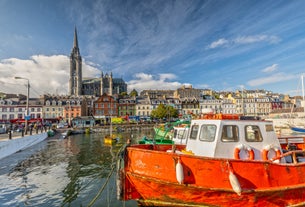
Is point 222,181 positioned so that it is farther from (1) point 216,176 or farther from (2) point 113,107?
(2) point 113,107

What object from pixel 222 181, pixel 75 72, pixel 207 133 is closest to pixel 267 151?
pixel 207 133

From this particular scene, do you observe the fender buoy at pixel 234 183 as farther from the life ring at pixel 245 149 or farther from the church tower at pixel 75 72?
the church tower at pixel 75 72

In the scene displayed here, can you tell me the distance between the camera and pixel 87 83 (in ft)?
450

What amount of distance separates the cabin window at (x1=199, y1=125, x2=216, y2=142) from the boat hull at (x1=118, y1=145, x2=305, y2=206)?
5.25ft

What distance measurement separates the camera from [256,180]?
5.95 meters

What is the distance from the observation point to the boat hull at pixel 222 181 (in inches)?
233

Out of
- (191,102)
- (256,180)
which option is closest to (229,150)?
(256,180)

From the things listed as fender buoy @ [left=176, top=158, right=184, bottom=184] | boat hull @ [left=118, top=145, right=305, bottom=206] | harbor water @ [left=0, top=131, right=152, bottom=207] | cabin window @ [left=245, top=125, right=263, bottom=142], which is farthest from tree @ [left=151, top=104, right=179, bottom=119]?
fender buoy @ [left=176, top=158, right=184, bottom=184]

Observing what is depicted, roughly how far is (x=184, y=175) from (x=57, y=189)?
8.17 metres

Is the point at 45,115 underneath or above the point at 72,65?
underneath

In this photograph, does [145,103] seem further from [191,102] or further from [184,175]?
[184,175]

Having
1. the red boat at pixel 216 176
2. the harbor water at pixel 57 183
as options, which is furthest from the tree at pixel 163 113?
the red boat at pixel 216 176

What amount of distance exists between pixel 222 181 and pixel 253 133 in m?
2.86

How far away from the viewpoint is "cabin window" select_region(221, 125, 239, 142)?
7.17 metres
